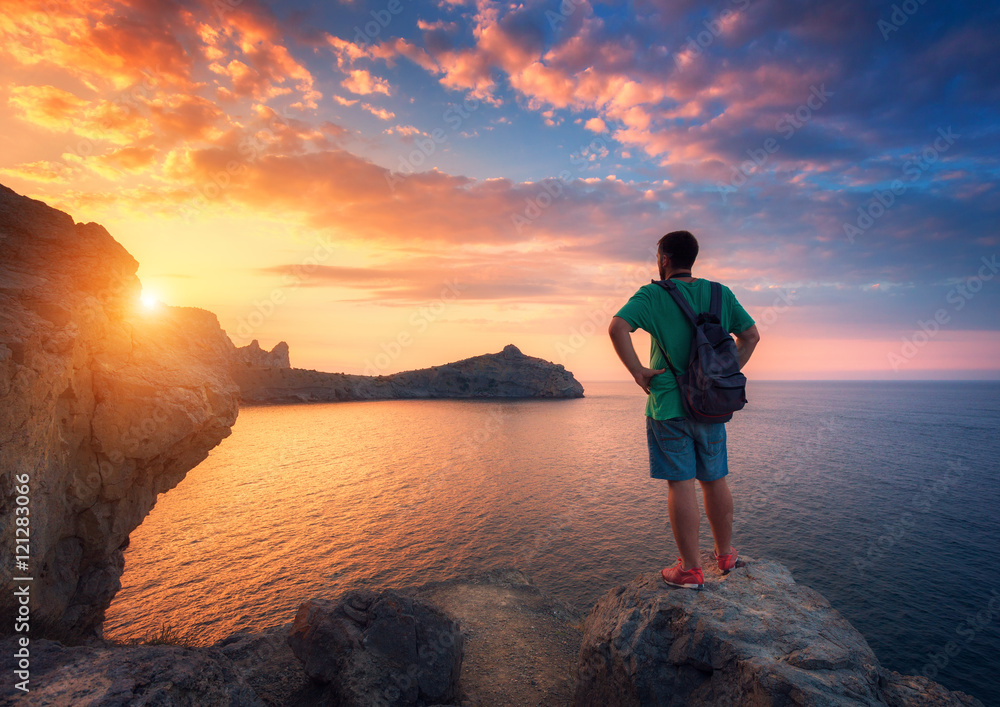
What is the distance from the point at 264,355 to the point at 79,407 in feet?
416

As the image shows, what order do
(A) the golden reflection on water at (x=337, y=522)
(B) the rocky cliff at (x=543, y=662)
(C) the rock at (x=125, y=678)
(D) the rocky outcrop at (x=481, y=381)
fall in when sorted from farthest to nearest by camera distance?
(D) the rocky outcrop at (x=481, y=381) → (A) the golden reflection on water at (x=337, y=522) → (B) the rocky cliff at (x=543, y=662) → (C) the rock at (x=125, y=678)

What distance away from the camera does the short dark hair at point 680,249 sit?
4645 mm

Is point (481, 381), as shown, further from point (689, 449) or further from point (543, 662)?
point (689, 449)

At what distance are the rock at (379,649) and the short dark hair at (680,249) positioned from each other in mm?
7347

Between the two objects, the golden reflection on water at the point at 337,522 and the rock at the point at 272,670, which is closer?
the rock at the point at 272,670

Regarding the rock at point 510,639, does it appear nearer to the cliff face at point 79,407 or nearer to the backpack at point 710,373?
the cliff face at point 79,407

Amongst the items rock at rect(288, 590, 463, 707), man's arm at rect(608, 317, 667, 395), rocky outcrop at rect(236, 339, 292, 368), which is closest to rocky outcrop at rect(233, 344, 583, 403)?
rocky outcrop at rect(236, 339, 292, 368)

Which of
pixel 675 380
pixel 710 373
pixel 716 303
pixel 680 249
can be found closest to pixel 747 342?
pixel 716 303

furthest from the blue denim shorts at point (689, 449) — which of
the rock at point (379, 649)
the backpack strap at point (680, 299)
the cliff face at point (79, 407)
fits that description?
the cliff face at point (79, 407)

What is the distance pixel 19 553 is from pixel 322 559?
11600mm

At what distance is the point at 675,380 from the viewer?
443 cm

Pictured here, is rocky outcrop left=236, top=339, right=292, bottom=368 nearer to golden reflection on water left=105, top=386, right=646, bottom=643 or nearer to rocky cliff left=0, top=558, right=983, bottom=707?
golden reflection on water left=105, top=386, right=646, bottom=643

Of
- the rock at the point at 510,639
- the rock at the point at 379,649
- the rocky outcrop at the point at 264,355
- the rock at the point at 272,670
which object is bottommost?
the rock at the point at 510,639

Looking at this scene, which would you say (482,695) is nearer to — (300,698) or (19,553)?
(300,698)
